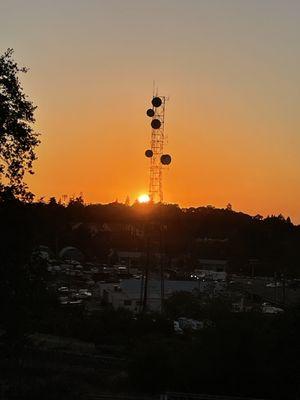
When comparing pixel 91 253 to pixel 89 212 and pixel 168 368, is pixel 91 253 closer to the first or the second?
pixel 89 212

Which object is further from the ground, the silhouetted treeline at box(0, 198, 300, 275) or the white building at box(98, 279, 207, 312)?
the silhouetted treeline at box(0, 198, 300, 275)

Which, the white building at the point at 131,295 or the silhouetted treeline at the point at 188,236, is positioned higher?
the silhouetted treeline at the point at 188,236

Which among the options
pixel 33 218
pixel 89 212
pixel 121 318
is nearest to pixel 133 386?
pixel 33 218

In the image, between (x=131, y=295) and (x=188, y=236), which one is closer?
(x=131, y=295)

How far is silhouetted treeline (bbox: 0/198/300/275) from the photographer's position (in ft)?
382

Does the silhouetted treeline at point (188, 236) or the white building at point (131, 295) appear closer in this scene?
the white building at point (131, 295)

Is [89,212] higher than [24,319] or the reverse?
higher

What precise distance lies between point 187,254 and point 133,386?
115 m

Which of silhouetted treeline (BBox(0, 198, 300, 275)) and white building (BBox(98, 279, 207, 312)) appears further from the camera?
silhouetted treeline (BBox(0, 198, 300, 275))

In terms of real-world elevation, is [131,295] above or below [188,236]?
below

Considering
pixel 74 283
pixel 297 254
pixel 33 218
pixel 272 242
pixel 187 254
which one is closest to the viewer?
pixel 33 218

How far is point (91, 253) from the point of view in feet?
417

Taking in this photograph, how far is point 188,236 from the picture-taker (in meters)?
150

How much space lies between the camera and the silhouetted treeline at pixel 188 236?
11631cm
